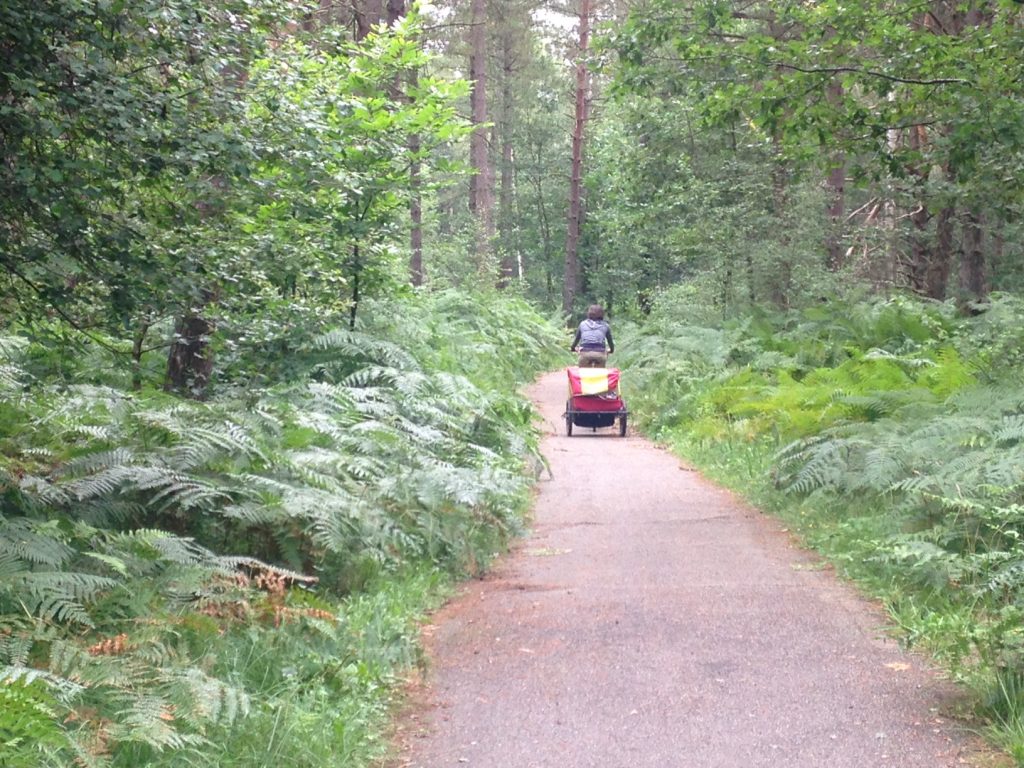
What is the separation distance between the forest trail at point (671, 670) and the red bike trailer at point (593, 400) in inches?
304

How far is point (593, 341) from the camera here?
17.1 m

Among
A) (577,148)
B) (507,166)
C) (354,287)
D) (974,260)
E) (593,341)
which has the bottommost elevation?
(593,341)

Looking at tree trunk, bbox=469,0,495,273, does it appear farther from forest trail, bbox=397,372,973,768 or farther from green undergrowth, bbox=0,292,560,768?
forest trail, bbox=397,372,973,768

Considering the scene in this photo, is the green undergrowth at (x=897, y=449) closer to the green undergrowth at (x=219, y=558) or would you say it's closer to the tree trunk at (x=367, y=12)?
the green undergrowth at (x=219, y=558)

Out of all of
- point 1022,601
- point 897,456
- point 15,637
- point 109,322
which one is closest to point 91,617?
point 15,637

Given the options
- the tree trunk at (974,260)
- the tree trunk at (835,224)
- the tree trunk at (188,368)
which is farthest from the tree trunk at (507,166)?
the tree trunk at (188,368)

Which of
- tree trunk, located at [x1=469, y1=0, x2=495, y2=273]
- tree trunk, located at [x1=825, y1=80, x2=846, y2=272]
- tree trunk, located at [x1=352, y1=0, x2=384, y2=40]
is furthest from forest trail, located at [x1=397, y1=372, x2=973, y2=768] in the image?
tree trunk, located at [x1=469, y1=0, x2=495, y2=273]

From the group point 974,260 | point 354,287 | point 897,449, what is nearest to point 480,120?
point 974,260

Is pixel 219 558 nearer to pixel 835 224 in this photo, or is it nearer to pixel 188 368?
pixel 188 368

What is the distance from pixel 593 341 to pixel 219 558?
483 inches

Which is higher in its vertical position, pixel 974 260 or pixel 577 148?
pixel 577 148

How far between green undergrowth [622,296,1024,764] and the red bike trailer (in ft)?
2.56

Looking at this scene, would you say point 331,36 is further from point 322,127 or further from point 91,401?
point 91,401

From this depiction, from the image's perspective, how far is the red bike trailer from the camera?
16.6 meters
